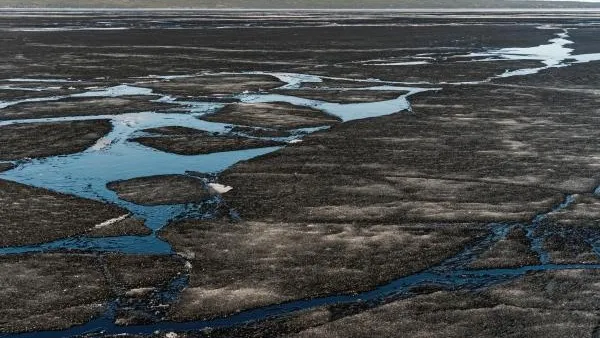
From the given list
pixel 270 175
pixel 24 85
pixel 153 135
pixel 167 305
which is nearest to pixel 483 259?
pixel 167 305

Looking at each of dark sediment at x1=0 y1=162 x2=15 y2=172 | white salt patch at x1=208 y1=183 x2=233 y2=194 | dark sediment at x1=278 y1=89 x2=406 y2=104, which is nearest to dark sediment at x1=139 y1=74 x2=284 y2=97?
dark sediment at x1=278 y1=89 x2=406 y2=104

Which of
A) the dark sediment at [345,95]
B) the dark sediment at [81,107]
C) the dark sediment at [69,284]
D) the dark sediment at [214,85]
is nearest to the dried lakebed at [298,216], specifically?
the dark sediment at [69,284]

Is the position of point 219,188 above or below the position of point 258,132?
above

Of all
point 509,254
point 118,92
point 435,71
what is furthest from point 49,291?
point 435,71

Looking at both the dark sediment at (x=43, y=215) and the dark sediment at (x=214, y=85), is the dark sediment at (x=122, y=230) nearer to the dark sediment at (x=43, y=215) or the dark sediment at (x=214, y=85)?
the dark sediment at (x=43, y=215)

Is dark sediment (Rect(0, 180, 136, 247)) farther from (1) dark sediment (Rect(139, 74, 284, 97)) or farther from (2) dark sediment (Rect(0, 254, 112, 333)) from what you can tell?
(1) dark sediment (Rect(139, 74, 284, 97))

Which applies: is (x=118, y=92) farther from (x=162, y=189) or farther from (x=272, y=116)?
(x=162, y=189)
